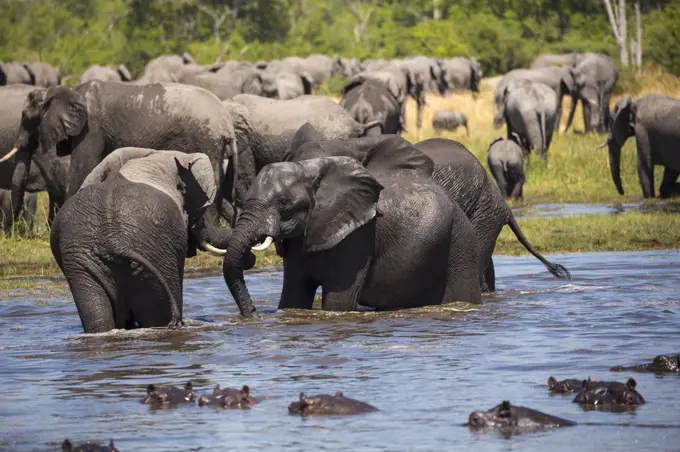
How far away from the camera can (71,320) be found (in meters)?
12.0

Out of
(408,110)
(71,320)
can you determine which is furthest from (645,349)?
(408,110)

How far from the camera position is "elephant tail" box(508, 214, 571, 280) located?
43.7 feet

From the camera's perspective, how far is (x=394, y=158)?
11773 millimetres

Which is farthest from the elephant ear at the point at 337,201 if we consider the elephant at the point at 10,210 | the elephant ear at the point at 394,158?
the elephant at the point at 10,210

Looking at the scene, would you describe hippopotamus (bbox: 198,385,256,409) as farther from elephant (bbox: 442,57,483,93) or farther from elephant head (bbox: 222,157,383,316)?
elephant (bbox: 442,57,483,93)

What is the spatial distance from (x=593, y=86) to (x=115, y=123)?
82.8 ft

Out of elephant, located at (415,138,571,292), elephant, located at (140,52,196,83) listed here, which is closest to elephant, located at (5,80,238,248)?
elephant, located at (415,138,571,292)

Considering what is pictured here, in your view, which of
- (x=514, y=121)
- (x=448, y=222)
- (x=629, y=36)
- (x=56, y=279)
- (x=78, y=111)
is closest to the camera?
(x=448, y=222)

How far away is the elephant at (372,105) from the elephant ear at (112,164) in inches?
633

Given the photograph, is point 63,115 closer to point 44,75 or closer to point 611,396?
point 611,396

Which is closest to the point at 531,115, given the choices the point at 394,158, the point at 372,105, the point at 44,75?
the point at 372,105

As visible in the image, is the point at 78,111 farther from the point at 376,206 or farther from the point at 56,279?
the point at 376,206

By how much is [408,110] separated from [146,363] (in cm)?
3592

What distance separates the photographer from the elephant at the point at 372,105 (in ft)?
88.4
